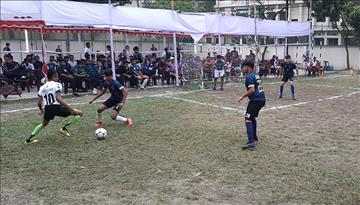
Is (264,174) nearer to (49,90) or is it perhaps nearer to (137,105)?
(49,90)

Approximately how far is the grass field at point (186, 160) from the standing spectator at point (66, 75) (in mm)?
3624

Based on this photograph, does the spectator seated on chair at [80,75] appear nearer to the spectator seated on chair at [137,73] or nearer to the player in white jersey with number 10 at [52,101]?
the spectator seated on chair at [137,73]

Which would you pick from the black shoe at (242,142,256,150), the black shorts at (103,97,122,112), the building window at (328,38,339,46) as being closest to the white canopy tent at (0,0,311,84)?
the black shorts at (103,97,122,112)

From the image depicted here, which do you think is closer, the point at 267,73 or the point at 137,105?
the point at 137,105

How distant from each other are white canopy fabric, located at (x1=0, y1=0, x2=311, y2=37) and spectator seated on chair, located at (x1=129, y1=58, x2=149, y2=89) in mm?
1569

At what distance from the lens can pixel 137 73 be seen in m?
17.4

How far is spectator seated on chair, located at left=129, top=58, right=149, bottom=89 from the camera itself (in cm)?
1725

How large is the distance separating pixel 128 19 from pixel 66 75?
3357mm

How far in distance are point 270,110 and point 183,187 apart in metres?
6.99

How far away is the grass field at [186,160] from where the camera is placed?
555 cm

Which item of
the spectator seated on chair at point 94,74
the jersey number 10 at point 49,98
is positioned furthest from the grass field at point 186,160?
the spectator seated on chair at point 94,74

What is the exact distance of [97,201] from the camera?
5.45 m

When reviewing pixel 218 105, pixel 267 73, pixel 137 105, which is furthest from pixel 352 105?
pixel 267 73

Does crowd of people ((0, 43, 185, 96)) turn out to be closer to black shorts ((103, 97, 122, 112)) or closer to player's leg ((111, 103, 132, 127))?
black shorts ((103, 97, 122, 112))
